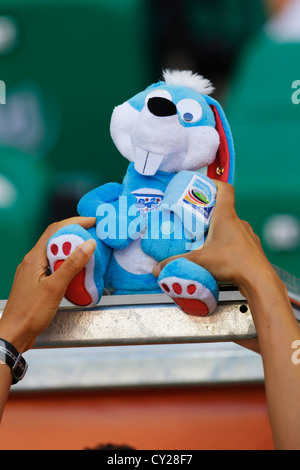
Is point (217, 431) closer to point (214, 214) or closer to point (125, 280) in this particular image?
point (125, 280)

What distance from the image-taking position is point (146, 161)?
103 centimetres

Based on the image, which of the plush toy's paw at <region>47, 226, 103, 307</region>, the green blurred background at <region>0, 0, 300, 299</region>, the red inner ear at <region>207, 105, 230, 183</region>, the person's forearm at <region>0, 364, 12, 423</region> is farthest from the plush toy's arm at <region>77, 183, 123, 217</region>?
the green blurred background at <region>0, 0, 300, 299</region>

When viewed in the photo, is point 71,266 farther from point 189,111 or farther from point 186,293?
point 189,111

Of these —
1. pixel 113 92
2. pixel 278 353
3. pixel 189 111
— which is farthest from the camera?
pixel 113 92

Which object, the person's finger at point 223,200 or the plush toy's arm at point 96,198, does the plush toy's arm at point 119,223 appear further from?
the person's finger at point 223,200

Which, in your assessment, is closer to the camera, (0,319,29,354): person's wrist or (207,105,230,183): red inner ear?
(0,319,29,354): person's wrist

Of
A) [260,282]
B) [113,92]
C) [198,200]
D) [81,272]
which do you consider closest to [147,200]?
[198,200]

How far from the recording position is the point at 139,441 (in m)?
1.20

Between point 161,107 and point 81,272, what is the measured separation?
362mm

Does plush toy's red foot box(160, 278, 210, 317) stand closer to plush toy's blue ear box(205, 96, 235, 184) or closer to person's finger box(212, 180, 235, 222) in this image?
person's finger box(212, 180, 235, 222)

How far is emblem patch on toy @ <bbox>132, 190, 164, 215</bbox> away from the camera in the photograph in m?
1.04

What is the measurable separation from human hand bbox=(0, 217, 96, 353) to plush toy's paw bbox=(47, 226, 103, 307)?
0.03 metres

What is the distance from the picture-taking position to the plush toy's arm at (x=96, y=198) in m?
1.03
